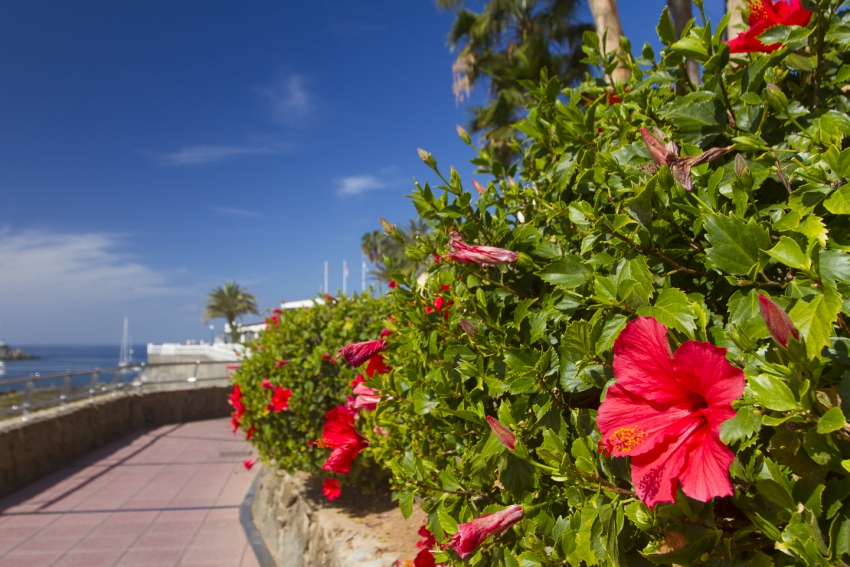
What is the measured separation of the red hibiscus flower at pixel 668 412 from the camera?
721 millimetres

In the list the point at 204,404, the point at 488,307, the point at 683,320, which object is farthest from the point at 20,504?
the point at 683,320

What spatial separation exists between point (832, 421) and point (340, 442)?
1461mm

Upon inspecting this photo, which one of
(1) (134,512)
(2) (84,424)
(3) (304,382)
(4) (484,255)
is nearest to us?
(4) (484,255)

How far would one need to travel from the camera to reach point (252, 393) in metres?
4.67

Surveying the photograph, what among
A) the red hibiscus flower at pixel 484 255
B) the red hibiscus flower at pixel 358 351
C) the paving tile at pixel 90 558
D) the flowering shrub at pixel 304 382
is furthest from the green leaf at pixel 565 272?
the paving tile at pixel 90 558

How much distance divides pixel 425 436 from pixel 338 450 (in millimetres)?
319

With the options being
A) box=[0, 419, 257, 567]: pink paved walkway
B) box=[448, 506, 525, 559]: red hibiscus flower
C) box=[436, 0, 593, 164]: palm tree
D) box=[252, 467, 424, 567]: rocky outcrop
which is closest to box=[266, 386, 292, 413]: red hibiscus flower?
box=[252, 467, 424, 567]: rocky outcrop

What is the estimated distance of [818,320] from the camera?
66 cm

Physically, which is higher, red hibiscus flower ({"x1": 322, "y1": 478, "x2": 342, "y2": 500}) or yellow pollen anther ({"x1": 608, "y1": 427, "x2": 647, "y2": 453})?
yellow pollen anther ({"x1": 608, "y1": 427, "x2": 647, "y2": 453})

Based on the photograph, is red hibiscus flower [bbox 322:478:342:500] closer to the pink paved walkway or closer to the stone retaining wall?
the pink paved walkway

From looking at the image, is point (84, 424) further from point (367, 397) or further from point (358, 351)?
point (358, 351)

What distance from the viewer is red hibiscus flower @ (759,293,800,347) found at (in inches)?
25.4

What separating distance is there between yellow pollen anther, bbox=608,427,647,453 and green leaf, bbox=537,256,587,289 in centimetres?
31

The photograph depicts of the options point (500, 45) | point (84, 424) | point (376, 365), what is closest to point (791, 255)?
point (376, 365)
